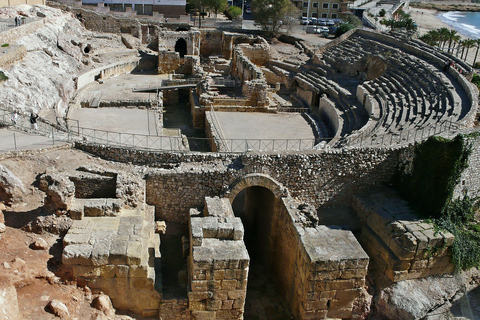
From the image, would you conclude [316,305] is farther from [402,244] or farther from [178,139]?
[178,139]

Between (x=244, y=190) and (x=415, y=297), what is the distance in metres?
7.19

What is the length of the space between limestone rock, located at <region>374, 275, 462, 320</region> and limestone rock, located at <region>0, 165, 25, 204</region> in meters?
10.5

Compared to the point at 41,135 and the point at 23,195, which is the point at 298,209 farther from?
the point at 41,135

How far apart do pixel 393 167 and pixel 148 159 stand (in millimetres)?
8275

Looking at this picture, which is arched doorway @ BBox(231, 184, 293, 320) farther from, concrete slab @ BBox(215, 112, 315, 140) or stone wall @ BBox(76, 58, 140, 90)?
stone wall @ BBox(76, 58, 140, 90)

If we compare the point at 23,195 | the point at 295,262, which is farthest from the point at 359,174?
the point at 23,195

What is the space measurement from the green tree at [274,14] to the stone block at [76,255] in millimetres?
34548

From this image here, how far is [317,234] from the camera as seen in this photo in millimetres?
13047

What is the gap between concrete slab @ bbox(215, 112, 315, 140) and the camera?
21734 millimetres

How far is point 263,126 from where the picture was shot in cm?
2322

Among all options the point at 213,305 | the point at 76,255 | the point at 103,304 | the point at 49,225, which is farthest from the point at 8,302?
the point at 213,305

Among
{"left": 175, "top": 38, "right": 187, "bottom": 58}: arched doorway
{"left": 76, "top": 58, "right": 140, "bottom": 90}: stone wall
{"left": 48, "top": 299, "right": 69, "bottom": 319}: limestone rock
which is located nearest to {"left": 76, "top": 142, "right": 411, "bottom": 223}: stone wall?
{"left": 48, "top": 299, "right": 69, "bottom": 319}: limestone rock

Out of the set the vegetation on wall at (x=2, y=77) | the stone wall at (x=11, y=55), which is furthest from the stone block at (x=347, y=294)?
the stone wall at (x=11, y=55)

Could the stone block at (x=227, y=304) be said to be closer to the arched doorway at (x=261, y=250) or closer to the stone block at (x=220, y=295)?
the stone block at (x=220, y=295)
